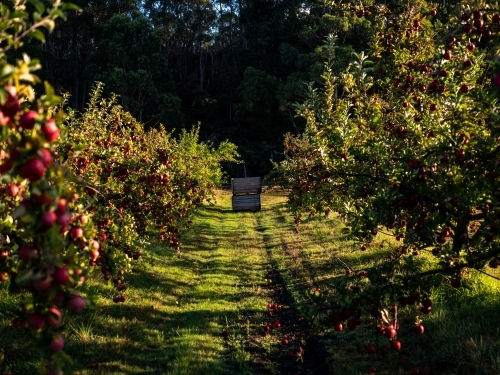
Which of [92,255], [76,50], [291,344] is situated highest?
[76,50]

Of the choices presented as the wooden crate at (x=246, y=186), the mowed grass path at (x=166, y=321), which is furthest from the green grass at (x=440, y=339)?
the wooden crate at (x=246, y=186)

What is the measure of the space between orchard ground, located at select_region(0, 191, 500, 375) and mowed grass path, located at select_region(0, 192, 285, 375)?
0.06 ft

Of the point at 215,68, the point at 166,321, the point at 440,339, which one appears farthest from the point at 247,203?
the point at 215,68

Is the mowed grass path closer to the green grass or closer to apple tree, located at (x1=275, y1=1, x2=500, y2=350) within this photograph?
the green grass

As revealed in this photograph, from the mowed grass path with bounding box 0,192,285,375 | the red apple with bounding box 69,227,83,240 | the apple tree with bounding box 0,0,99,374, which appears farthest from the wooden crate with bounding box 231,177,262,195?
the apple tree with bounding box 0,0,99,374

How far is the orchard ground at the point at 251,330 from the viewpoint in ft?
19.1

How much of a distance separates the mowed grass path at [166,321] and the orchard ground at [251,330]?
0.02 meters

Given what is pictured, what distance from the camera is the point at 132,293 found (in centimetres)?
919

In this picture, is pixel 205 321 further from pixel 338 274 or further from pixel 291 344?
pixel 338 274

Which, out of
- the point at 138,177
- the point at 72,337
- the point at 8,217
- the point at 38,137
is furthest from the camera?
the point at 138,177

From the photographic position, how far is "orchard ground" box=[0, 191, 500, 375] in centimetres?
582

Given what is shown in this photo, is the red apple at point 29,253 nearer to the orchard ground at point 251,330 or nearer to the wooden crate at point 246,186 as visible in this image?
the orchard ground at point 251,330

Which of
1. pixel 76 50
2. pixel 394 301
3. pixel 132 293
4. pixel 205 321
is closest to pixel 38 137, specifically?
pixel 394 301

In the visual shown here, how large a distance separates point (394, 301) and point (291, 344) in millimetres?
3575
